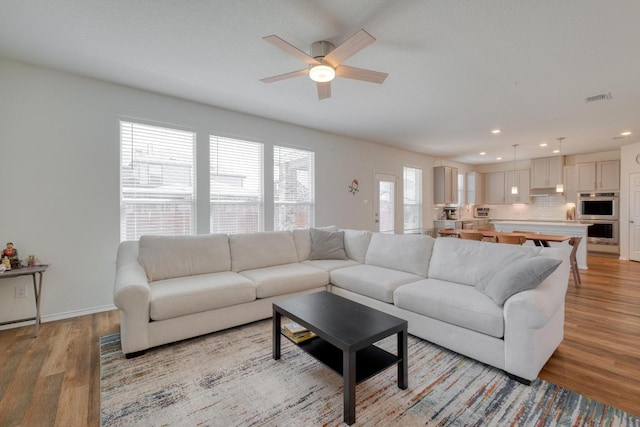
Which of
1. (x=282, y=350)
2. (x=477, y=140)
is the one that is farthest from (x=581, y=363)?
(x=477, y=140)

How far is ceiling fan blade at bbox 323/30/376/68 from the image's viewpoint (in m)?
2.01

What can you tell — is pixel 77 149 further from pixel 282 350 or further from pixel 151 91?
pixel 282 350

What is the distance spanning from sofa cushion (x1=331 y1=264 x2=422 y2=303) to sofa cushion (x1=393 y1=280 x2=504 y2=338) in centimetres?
12

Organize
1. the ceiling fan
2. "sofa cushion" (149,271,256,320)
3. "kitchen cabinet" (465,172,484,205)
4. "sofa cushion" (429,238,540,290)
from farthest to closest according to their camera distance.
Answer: "kitchen cabinet" (465,172,484,205) < "sofa cushion" (429,238,540,290) < "sofa cushion" (149,271,256,320) < the ceiling fan

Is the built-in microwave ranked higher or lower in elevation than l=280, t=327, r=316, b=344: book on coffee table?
higher

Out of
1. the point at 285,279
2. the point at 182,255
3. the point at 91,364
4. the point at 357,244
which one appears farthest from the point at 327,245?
the point at 91,364

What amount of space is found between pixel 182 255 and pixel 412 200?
6026 millimetres

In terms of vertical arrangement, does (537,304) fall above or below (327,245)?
below

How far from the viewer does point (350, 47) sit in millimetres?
2172

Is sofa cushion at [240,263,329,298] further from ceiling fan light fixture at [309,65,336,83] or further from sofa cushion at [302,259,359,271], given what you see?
ceiling fan light fixture at [309,65,336,83]

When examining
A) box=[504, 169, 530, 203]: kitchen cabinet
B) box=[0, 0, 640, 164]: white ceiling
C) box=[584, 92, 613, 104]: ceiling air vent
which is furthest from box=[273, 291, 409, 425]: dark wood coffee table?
box=[504, 169, 530, 203]: kitchen cabinet

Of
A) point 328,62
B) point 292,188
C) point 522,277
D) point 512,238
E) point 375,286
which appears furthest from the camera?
point 292,188

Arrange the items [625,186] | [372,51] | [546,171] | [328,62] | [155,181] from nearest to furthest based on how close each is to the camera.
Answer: [328,62], [372,51], [155,181], [625,186], [546,171]

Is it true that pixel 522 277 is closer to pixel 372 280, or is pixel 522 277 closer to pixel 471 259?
pixel 471 259
